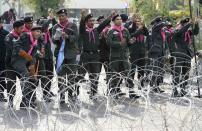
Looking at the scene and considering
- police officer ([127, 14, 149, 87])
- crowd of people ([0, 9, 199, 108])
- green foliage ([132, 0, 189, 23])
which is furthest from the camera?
green foliage ([132, 0, 189, 23])

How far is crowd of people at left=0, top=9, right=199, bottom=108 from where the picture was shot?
865 cm

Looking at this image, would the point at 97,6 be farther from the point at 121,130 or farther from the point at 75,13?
the point at 121,130

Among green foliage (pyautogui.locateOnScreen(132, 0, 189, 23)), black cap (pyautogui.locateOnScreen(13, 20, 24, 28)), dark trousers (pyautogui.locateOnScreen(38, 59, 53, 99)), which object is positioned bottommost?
dark trousers (pyautogui.locateOnScreen(38, 59, 53, 99))

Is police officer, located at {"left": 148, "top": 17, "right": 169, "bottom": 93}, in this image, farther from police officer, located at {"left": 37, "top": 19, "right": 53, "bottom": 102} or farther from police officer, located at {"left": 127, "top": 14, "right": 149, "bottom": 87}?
police officer, located at {"left": 37, "top": 19, "right": 53, "bottom": 102}

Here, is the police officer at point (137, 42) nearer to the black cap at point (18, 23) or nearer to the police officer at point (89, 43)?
the police officer at point (89, 43)

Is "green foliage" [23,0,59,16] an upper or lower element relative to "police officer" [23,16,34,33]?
upper

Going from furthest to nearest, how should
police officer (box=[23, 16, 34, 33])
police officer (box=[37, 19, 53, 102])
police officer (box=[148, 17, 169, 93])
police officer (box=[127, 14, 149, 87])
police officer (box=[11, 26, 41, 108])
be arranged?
police officer (box=[148, 17, 169, 93])
police officer (box=[127, 14, 149, 87])
police officer (box=[37, 19, 53, 102])
police officer (box=[23, 16, 34, 33])
police officer (box=[11, 26, 41, 108])

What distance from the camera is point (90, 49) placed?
968 cm

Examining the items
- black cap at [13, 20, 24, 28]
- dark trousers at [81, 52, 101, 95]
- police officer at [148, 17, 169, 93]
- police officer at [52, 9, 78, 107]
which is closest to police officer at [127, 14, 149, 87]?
police officer at [148, 17, 169, 93]

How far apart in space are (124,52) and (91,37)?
2.42 feet

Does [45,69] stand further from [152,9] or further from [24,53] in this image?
[152,9]

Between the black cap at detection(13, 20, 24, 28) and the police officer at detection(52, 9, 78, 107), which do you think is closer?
the black cap at detection(13, 20, 24, 28)

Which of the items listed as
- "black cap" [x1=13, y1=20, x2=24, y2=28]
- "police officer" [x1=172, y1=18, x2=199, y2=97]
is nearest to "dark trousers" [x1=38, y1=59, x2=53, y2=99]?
"black cap" [x1=13, y1=20, x2=24, y2=28]

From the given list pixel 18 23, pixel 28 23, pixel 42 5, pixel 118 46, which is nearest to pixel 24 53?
pixel 18 23
